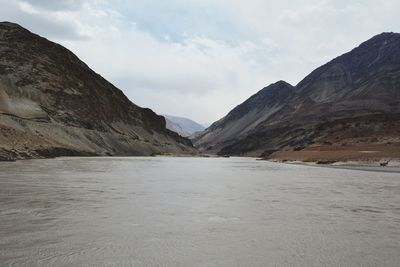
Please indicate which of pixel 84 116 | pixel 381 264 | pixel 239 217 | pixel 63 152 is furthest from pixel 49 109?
pixel 381 264

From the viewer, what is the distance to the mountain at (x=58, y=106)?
330ft

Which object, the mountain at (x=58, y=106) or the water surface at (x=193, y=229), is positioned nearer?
the water surface at (x=193, y=229)

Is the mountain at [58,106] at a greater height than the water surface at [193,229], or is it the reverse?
the mountain at [58,106]

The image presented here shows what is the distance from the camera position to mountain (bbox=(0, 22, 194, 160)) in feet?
330

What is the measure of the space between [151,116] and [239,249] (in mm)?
186777

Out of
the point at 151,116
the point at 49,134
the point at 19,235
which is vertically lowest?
the point at 19,235

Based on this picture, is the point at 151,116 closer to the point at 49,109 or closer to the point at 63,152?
the point at 49,109

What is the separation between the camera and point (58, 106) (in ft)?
422

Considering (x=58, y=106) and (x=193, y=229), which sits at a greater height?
(x=58, y=106)

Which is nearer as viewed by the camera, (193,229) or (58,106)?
(193,229)

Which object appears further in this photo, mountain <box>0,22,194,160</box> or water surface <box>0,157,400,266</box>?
mountain <box>0,22,194,160</box>

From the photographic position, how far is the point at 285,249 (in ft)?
41.1

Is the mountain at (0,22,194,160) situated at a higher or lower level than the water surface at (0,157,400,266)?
higher

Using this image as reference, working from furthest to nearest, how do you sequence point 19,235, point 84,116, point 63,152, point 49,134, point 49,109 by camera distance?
point 84,116, point 49,109, point 49,134, point 63,152, point 19,235
